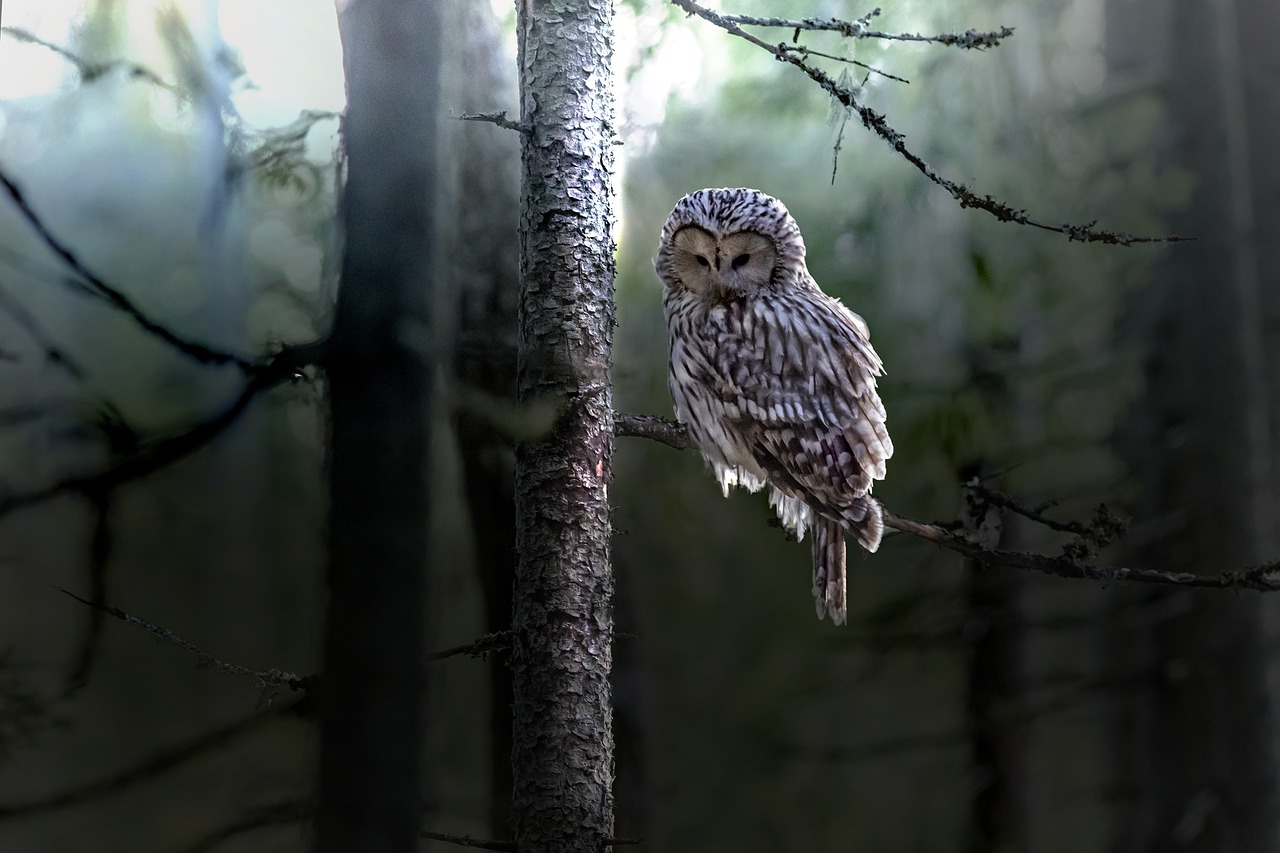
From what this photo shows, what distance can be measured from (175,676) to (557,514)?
0.67 metres

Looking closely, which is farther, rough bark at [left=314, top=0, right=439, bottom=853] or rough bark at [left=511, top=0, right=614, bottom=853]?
rough bark at [left=314, top=0, right=439, bottom=853]

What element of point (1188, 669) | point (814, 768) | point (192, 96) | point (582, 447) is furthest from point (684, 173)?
point (1188, 669)

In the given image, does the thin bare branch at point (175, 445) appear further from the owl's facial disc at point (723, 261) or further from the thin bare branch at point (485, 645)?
the owl's facial disc at point (723, 261)

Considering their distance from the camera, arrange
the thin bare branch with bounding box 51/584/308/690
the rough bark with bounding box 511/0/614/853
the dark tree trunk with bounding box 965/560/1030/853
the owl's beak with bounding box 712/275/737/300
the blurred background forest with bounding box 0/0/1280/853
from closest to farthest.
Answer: the rough bark with bounding box 511/0/614/853
the thin bare branch with bounding box 51/584/308/690
the blurred background forest with bounding box 0/0/1280/853
the owl's beak with bounding box 712/275/737/300
the dark tree trunk with bounding box 965/560/1030/853

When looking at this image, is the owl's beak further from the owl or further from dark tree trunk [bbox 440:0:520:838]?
dark tree trunk [bbox 440:0:520:838]

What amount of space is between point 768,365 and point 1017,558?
19.7 inches

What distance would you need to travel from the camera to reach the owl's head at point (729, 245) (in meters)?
1.60

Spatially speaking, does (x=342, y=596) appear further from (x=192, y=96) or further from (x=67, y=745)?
(x=192, y=96)

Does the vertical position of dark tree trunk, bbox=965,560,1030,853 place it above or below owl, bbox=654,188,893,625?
below

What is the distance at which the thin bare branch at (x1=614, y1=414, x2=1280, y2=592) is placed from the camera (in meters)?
1.56

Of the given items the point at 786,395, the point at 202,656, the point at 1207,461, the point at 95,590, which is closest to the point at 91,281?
the point at 95,590

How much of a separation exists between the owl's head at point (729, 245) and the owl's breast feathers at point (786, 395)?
3 centimetres

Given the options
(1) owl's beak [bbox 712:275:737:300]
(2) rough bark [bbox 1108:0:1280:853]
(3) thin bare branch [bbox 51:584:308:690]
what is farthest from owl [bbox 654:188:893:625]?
(3) thin bare branch [bbox 51:584:308:690]

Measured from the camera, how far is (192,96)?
1.59 metres
